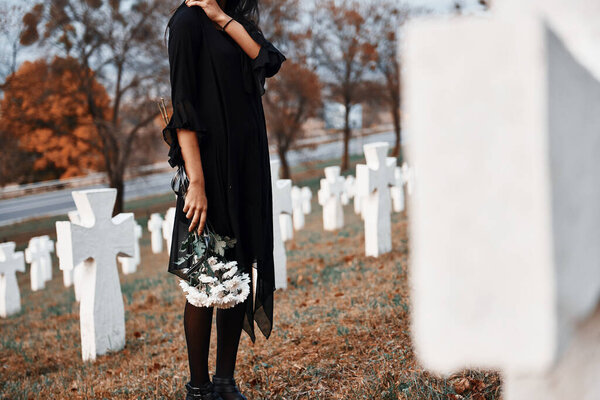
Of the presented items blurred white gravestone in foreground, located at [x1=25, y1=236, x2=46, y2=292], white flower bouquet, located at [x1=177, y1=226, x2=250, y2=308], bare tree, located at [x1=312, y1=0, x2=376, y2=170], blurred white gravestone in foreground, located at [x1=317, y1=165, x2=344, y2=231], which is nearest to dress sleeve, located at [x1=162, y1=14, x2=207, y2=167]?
white flower bouquet, located at [x1=177, y1=226, x2=250, y2=308]

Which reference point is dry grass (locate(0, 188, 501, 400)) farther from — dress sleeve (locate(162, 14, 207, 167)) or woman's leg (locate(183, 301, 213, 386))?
dress sleeve (locate(162, 14, 207, 167))

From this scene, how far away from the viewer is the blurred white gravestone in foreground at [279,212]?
5.11 meters

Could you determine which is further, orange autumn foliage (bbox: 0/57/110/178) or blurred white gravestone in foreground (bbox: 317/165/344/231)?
orange autumn foliage (bbox: 0/57/110/178)

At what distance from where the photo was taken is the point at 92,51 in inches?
759

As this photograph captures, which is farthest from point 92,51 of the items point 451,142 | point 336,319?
point 451,142

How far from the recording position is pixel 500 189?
0.53m

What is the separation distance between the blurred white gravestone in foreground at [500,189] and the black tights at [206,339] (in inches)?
80.2

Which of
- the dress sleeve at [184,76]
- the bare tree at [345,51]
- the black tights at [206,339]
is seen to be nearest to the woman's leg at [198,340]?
the black tights at [206,339]

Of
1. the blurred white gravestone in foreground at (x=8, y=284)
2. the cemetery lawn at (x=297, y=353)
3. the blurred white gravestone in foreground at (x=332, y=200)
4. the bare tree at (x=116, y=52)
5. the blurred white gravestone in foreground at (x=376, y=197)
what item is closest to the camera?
the cemetery lawn at (x=297, y=353)

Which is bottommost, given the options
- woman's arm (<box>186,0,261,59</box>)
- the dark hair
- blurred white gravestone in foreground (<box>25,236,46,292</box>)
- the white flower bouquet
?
blurred white gravestone in foreground (<box>25,236,46,292</box>)

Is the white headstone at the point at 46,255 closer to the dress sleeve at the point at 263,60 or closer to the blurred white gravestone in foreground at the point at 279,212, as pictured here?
the blurred white gravestone in foreground at the point at 279,212

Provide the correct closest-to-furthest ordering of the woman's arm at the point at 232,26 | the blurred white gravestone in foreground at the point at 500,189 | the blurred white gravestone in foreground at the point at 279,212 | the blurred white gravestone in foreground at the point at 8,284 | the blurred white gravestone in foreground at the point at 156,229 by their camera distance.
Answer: the blurred white gravestone in foreground at the point at 500,189 < the woman's arm at the point at 232,26 < the blurred white gravestone in foreground at the point at 279,212 < the blurred white gravestone in foreground at the point at 8,284 < the blurred white gravestone in foreground at the point at 156,229

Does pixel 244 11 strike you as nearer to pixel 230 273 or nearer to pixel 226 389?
pixel 230 273

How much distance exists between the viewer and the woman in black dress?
2.40 m
